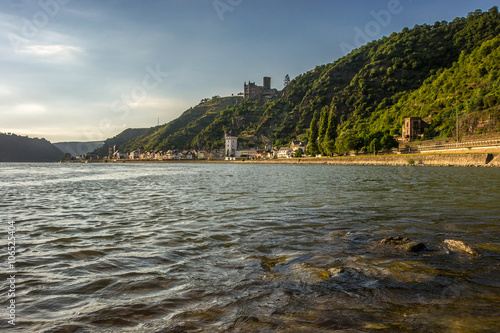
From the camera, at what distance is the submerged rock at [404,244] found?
630 cm

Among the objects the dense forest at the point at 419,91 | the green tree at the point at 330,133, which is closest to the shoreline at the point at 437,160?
the dense forest at the point at 419,91

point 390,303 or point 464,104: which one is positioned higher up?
point 464,104

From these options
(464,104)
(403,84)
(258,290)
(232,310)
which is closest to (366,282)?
(258,290)

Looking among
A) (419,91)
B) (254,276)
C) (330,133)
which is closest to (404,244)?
(254,276)

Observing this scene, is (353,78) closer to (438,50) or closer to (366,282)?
(438,50)

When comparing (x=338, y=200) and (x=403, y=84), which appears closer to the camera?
(x=338, y=200)

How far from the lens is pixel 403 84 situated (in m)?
164

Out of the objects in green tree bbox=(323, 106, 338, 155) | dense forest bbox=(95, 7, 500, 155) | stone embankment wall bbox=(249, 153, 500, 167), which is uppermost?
dense forest bbox=(95, 7, 500, 155)

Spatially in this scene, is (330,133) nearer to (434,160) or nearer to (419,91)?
(419,91)

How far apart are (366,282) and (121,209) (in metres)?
10.7

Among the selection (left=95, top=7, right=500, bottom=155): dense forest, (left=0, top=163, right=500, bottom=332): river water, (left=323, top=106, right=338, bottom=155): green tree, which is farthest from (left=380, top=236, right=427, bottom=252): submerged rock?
(left=323, top=106, right=338, bottom=155): green tree

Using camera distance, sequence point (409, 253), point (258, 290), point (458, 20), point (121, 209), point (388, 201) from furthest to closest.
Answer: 1. point (458, 20)
2. point (388, 201)
3. point (121, 209)
4. point (409, 253)
5. point (258, 290)

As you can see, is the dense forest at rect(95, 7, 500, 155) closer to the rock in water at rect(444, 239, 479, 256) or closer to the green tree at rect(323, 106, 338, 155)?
the green tree at rect(323, 106, 338, 155)

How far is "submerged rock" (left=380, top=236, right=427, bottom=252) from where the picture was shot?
6297 millimetres
